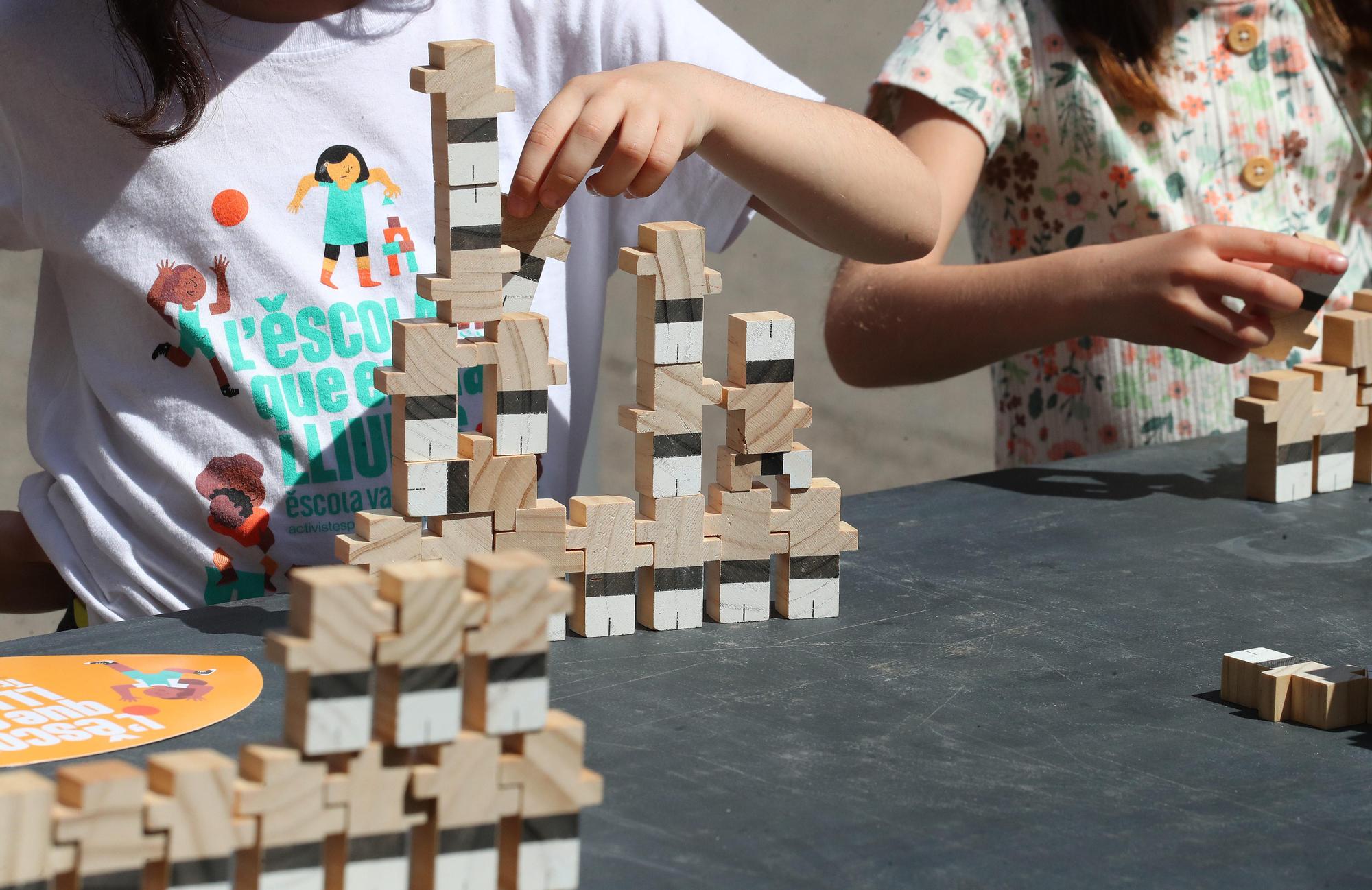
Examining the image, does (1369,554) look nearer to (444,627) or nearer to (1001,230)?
(1001,230)

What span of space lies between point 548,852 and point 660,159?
52 centimetres

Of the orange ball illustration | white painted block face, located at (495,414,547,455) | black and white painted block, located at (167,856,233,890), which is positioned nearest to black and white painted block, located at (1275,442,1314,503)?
white painted block face, located at (495,414,547,455)

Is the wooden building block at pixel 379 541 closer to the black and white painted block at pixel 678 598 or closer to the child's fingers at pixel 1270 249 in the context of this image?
the black and white painted block at pixel 678 598

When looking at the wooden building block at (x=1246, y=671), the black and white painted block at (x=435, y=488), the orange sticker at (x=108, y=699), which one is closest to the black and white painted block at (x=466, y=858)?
the orange sticker at (x=108, y=699)

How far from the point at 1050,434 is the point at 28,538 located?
1149 millimetres

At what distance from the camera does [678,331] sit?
1.04 m

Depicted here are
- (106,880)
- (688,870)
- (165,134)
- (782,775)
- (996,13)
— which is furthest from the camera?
(996,13)

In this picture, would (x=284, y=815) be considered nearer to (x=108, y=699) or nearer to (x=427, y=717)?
(x=427, y=717)

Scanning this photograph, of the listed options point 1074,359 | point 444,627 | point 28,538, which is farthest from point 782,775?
point 1074,359

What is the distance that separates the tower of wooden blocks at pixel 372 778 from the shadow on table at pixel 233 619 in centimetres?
39

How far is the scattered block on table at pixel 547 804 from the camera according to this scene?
636mm

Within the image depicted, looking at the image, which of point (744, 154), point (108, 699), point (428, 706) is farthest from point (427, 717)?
point (744, 154)

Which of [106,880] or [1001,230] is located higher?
[1001,230]

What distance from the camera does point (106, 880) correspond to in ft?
1.88
